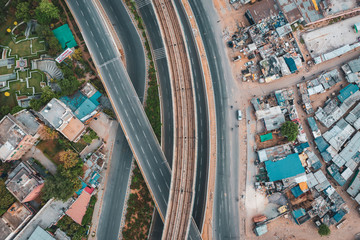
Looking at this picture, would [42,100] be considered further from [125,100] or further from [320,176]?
[320,176]

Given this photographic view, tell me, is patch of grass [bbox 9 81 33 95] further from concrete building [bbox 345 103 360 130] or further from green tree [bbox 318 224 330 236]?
concrete building [bbox 345 103 360 130]

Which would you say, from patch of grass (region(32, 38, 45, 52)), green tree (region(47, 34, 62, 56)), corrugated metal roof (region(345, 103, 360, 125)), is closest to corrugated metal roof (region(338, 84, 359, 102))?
corrugated metal roof (region(345, 103, 360, 125))

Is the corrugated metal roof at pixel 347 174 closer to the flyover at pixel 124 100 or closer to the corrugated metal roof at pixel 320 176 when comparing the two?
the corrugated metal roof at pixel 320 176

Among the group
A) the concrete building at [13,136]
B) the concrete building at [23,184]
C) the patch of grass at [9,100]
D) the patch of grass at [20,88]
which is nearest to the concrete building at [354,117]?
the concrete building at [23,184]

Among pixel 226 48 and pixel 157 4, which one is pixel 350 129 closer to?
pixel 226 48

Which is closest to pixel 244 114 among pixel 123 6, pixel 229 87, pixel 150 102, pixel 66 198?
pixel 229 87

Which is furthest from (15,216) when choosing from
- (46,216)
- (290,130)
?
(290,130)
